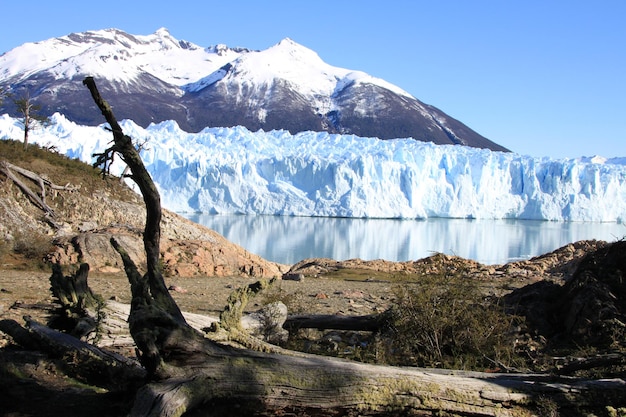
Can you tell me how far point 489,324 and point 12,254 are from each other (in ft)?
28.3

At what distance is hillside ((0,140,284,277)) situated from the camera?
1058cm

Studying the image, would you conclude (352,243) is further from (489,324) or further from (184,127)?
(184,127)

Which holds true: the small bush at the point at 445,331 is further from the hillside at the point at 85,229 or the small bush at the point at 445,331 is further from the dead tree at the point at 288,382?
the hillside at the point at 85,229

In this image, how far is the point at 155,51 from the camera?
488ft

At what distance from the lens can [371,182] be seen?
41.4 m

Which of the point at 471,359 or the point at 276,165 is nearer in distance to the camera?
the point at 471,359

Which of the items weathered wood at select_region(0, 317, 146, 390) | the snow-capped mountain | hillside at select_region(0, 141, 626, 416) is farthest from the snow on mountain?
weathered wood at select_region(0, 317, 146, 390)

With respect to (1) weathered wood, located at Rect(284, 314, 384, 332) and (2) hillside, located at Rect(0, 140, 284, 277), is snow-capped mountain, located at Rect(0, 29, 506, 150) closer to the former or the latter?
(2) hillside, located at Rect(0, 140, 284, 277)

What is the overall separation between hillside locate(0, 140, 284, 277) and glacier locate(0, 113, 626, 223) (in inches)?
950

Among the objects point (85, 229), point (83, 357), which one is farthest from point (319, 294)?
point (85, 229)

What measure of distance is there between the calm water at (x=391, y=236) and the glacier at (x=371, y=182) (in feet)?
3.79

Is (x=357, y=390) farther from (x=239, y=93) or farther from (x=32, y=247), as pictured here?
(x=239, y=93)

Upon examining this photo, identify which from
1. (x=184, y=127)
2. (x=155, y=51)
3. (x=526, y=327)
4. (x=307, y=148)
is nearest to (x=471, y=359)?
(x=526, y=327)

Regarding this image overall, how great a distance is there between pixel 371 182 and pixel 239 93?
236 feet
